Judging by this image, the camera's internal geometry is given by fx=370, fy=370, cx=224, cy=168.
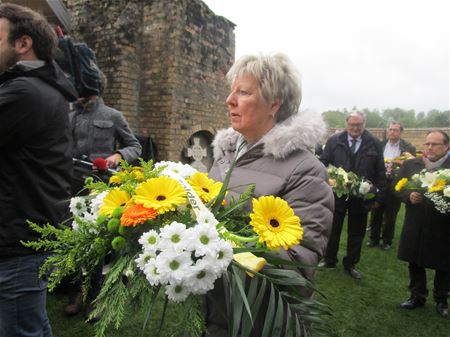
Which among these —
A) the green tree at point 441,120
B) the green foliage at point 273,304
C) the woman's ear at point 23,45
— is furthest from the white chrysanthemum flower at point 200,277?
the green tree at point 441,120

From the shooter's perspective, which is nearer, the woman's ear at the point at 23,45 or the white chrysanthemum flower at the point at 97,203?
the white chrysanthemum flower at the point at 97,203

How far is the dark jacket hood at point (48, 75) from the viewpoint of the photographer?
1.70m

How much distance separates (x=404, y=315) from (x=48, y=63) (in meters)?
4.01

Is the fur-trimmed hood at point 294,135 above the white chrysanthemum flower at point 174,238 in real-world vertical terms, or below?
above

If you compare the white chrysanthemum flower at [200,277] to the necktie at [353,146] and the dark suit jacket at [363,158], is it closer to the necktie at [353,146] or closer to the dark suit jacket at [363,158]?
the dark suit jacket at [363,158]

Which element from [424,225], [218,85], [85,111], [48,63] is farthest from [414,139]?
[48,63]

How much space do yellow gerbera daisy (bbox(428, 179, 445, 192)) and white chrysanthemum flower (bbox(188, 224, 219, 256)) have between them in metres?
3.33

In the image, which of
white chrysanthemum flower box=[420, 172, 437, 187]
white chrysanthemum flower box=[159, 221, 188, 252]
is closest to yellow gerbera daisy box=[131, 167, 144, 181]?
white chrysanthemum flower box=[159, 221, 188, 252]

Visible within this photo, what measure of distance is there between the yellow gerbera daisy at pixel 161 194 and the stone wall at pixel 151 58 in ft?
16.8

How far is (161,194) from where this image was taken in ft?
3.65

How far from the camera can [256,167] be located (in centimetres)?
160

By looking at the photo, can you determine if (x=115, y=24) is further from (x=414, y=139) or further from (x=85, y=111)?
(x=414, y=139)

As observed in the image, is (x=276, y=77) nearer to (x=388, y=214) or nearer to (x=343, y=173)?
(x=343, y=173)

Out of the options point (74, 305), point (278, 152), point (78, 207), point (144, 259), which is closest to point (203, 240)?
point (144, 259)
